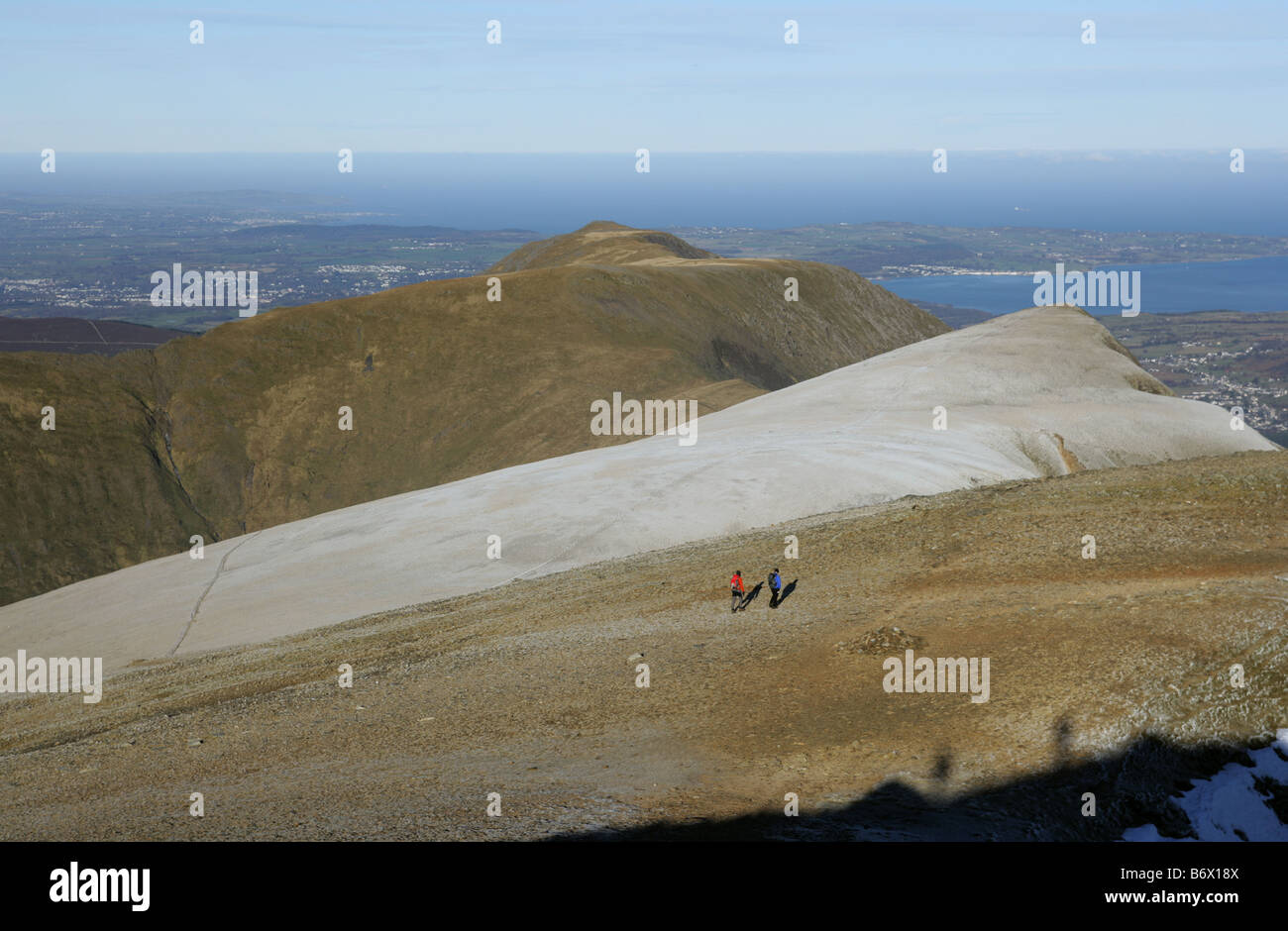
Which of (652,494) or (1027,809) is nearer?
(1027,809)

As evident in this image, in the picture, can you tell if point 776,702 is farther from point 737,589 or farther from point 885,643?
point 737,589

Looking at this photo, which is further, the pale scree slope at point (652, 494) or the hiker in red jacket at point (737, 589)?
the pale scree slope at point (652, 494)

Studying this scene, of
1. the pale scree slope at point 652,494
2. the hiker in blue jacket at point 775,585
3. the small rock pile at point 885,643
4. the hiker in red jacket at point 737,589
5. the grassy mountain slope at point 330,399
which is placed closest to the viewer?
the small rock pile at point 885,643

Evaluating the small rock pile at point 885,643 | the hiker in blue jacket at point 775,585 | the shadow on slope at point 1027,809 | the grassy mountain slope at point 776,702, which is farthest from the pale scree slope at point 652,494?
the shadow on slope at point 1027,809

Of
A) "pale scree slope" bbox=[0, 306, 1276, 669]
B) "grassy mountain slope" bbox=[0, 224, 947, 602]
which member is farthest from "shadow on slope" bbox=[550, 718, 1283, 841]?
"grassy mountain slope" bbox=[0, 224, 947, 602]

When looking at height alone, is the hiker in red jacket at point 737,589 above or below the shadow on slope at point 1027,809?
above

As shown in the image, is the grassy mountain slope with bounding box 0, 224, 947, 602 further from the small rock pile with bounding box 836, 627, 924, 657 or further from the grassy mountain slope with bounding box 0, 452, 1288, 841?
the small rock pile with bounding box 836, 627, 924, 657

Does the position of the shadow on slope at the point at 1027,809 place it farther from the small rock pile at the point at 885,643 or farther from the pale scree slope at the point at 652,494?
the pale scree slope at the point at 652,494

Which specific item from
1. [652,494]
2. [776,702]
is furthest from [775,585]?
[652,494]

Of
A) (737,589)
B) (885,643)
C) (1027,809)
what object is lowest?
(1027,809)
